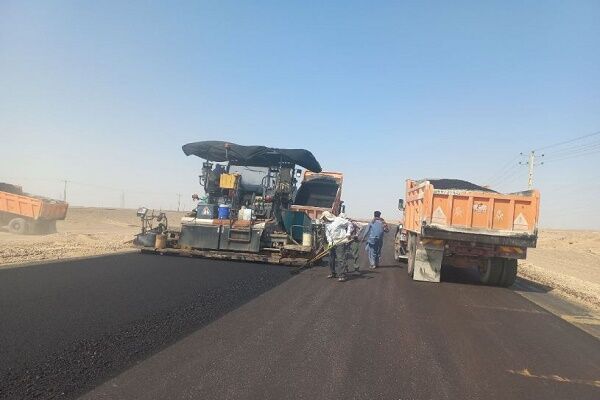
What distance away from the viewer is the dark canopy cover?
13242 mm

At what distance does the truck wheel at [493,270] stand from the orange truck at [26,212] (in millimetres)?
19276

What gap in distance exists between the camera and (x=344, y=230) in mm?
10500

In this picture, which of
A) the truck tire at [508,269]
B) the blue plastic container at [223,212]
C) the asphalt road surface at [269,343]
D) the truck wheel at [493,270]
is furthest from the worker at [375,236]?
the asphalt road surface at [269,343]

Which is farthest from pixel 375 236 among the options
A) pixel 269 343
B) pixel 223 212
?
pixel 269 343

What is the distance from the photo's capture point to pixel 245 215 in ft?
41.2

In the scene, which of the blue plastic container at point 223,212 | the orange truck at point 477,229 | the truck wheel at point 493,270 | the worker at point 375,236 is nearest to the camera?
the orange truck at point 477,229

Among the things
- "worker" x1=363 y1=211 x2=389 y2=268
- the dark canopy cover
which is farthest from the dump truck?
"worker" x1=363 y1=211 x2=389 y2=268

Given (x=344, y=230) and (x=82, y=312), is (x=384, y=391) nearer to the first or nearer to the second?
(x=82, y=312)

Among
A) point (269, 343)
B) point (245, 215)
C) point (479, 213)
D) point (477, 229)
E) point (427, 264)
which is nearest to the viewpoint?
point (269, 343)

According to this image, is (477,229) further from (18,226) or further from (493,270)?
(18,226)

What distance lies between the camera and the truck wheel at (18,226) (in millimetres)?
21062

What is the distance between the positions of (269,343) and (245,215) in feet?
25.2

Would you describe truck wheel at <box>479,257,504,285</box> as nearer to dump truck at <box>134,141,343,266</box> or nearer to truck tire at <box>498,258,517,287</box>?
truck tire at <box>498,258,517,287</box>

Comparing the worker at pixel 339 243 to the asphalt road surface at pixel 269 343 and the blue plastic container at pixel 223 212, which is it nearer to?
the asphalt road surface at pixel 269 343
